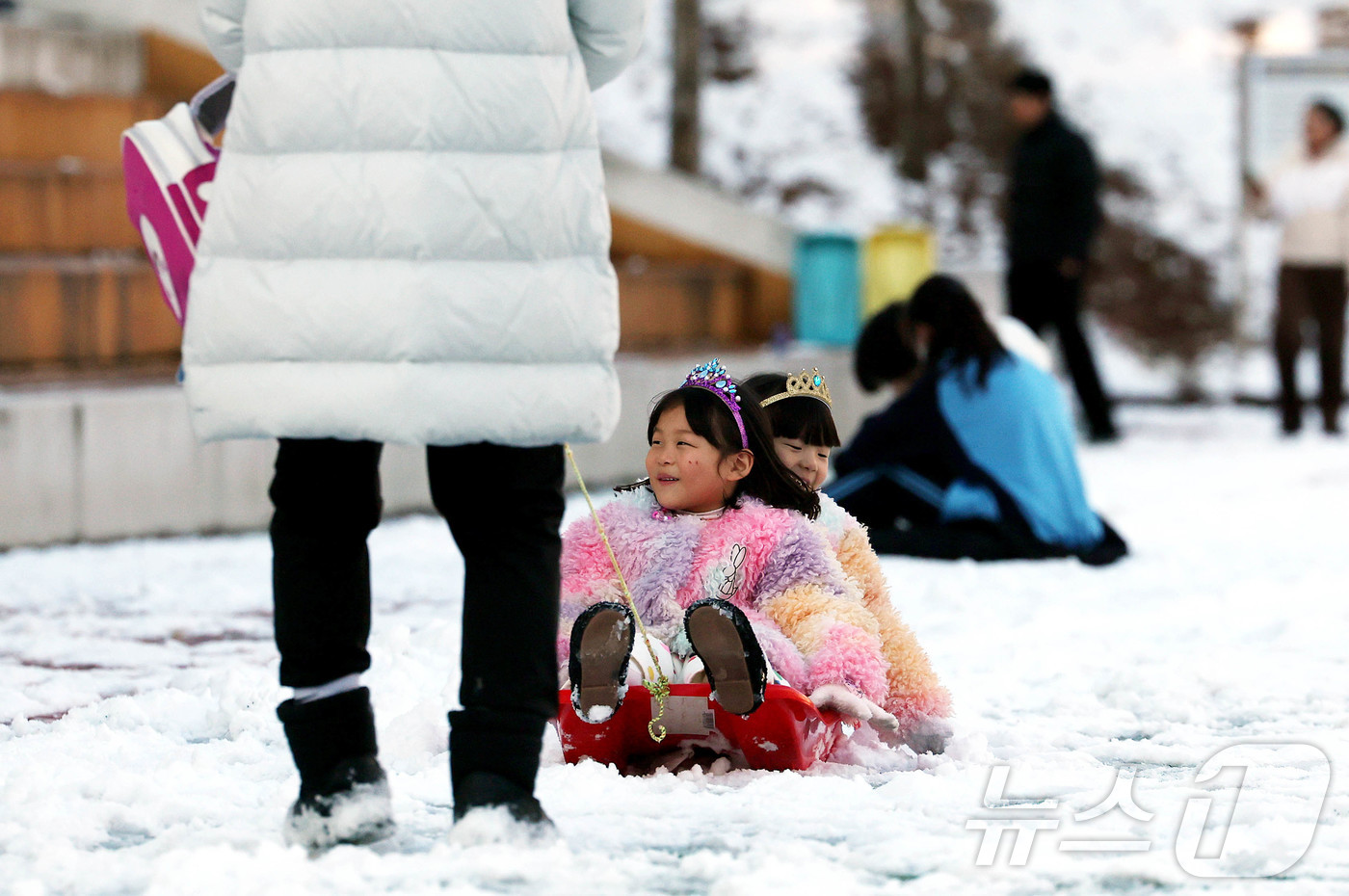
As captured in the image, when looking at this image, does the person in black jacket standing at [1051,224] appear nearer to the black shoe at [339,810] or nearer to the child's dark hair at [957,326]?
the child's dark hair at [957,326]

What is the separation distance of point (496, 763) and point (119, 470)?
148 inches

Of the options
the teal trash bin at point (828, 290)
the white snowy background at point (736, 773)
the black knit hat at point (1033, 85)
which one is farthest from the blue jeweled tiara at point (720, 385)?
the black knit hat at point (1033, 85)

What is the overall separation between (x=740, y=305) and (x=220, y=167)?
7432 millimetres

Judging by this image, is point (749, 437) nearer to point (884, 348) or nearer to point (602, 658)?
point (602, 658)

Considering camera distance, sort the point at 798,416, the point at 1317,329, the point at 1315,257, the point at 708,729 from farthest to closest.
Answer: the point at 1317,329 → the point at 1315,257 → the point at 798,416 → the point at 708,729

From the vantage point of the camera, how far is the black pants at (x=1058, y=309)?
9414 millimetres

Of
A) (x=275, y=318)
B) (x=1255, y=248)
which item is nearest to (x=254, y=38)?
(x=275, y=318)

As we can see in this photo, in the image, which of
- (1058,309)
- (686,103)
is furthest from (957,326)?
(686,103)

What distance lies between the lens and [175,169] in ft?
8.27

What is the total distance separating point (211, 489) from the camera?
229 inches

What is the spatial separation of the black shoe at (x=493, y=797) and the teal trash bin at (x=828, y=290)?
7.18 meters

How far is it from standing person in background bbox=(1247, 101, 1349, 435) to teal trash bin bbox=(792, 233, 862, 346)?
103 inches

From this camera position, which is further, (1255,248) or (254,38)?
(1255,248)

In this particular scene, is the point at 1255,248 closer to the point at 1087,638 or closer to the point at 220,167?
the point at 1087,638
